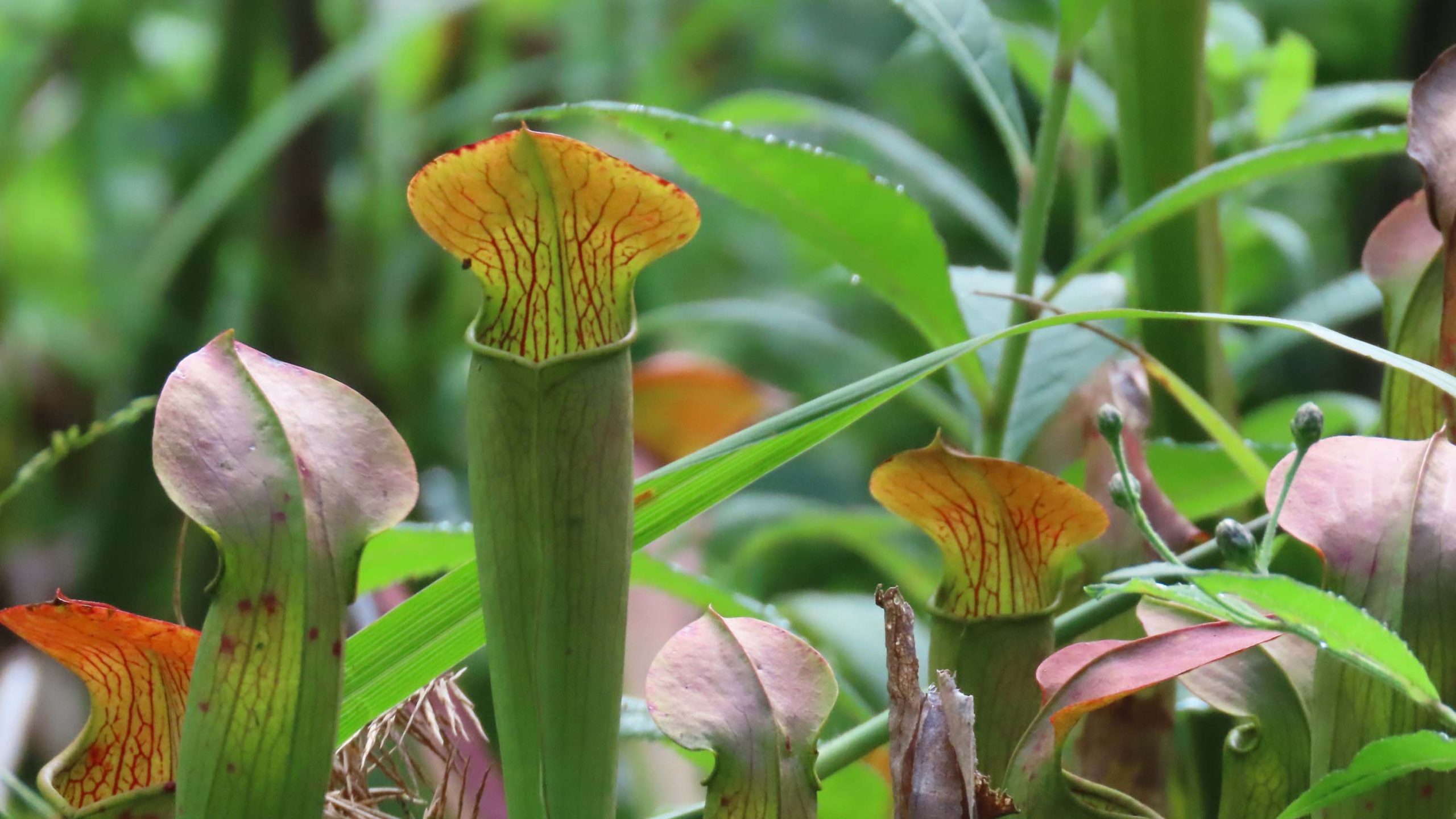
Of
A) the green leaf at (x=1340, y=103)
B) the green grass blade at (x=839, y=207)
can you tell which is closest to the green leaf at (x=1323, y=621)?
the green grass blade at (x=839, y=207)

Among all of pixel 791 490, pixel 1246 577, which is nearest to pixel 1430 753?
pixel 1246 577

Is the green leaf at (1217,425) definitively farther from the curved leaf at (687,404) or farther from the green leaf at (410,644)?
the curved leaf at (687,404)

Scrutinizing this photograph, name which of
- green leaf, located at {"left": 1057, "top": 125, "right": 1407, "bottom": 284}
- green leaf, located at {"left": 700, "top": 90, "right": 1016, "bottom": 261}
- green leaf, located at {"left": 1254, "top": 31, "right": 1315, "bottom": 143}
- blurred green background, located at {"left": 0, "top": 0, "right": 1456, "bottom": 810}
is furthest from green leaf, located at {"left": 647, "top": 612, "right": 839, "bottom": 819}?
blurred green background, located at {"left": 0, "top": 0, "right": 1456, "bottom": 810}

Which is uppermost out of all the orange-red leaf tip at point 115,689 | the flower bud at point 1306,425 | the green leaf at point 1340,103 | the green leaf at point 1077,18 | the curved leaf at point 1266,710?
the green leaf at point 1340,103

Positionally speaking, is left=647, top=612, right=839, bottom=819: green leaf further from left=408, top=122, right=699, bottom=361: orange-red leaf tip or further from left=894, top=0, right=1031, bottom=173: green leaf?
left=894, top=0, right=1031, bottom=173: green leaf

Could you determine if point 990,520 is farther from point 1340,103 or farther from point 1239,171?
point 1340,103

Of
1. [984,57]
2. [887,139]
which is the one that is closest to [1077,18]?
[984,57]
